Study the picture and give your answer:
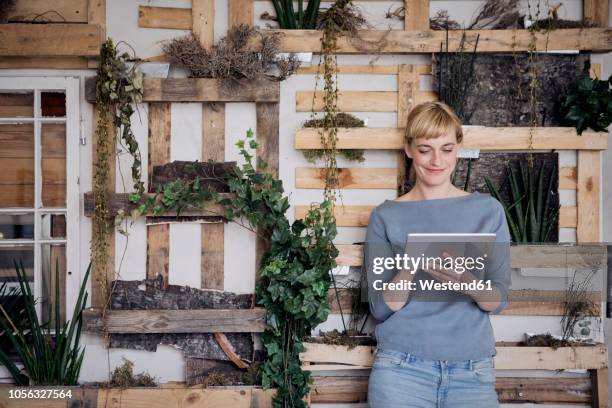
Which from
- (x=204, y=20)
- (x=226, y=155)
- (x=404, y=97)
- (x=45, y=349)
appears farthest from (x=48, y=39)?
(x=404, y=97)

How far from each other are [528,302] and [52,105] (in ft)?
9.40

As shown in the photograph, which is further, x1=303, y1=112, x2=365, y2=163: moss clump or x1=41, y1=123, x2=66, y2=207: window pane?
x1=41, y1=123, x2=66, y2=207: window pane

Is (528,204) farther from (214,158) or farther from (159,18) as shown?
(159,18)

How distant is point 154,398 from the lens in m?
3.01

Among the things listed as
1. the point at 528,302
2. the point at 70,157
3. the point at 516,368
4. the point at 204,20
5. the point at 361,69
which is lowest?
the point at 516,368

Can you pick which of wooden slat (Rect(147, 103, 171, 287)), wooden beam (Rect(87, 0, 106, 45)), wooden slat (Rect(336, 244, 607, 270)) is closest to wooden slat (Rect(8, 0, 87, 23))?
wooden beam (Rect(87, 0, 106, 45))

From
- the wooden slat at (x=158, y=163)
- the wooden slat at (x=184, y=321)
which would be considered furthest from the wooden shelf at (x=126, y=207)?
the wooden slat at (x=184, y=321)

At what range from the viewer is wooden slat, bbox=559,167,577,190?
311 centimetres

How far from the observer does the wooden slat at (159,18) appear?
314cm

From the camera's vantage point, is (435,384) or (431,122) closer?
(435,384)

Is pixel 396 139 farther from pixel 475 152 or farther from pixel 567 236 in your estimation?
pixel 567 236

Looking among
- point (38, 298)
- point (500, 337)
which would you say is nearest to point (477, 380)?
point (500, 337)

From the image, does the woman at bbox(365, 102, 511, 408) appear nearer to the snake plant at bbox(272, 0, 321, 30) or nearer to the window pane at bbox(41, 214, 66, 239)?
the snake plant at bbox(272, 0, 321, 30)

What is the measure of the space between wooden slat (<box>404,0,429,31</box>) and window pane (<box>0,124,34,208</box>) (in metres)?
2.23
